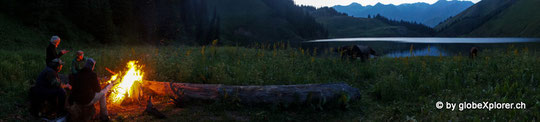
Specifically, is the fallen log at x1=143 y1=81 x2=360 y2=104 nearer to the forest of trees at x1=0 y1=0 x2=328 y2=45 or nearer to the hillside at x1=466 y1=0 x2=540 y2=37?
the forest of trees at x1=0 y1=0 x2=328 y2=45

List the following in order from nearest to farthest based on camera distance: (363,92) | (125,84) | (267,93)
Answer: (267,93), (125,84), (363,92)

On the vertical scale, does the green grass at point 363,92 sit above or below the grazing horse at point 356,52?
below

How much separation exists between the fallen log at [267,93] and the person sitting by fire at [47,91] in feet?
8.89

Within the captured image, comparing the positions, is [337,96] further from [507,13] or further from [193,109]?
[507,13]

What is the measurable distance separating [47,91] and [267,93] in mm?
5345

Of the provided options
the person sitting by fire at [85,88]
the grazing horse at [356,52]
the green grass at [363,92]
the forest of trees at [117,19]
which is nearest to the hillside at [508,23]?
the forest of trees at [117,19]

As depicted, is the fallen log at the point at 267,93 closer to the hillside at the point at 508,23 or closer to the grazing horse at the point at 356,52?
the grazing horse at the point at 356,52

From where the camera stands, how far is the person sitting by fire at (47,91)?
6.20 meters

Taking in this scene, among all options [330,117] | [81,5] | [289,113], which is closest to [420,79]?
[330,117]

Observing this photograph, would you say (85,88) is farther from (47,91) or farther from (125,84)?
(125,84)

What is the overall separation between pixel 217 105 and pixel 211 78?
2.40 meters

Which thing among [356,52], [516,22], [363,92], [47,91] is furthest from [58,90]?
[516,22]

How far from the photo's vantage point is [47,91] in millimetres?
6328

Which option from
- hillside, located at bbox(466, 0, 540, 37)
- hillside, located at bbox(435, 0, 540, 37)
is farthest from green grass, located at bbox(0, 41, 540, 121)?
hillside, located at bbox(466, 0, 540, 37)
